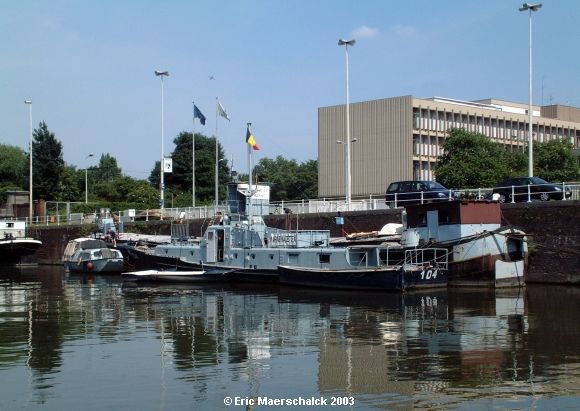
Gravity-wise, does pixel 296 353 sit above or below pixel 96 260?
below

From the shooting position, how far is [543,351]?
18672 mm

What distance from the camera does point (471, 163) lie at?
73938 millimetres

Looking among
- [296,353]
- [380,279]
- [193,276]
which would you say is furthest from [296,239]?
[296,353]

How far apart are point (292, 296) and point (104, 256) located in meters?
24.7

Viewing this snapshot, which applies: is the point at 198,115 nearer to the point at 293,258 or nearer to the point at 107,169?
the point at 293,258

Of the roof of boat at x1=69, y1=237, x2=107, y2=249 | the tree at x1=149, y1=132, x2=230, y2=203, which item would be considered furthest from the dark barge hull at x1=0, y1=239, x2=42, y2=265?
the tree at x1=149, y1=132, x2=230, y2=203

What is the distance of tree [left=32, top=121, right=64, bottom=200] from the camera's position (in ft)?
337

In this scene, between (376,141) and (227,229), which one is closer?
(227,229)

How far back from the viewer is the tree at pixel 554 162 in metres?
72.1

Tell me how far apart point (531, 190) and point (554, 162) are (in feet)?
114

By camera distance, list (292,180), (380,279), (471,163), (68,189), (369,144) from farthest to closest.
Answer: (292,180) < (68,189) < (369,144) < (471,163) < (380,279)

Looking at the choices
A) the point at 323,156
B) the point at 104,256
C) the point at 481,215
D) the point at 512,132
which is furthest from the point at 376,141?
the point at 481,215

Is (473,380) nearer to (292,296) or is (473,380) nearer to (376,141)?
(292,296)

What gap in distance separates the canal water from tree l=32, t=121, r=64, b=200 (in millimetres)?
73125
